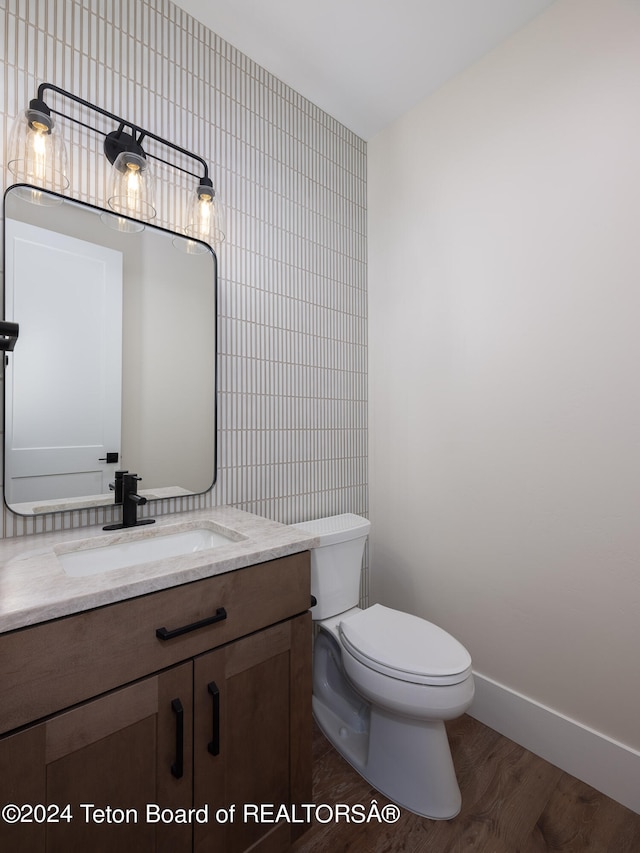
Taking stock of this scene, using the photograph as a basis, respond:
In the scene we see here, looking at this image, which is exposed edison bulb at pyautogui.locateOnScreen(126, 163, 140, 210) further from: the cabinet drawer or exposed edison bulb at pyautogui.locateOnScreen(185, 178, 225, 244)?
the cabinet drawer

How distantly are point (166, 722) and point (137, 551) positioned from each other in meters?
0.48

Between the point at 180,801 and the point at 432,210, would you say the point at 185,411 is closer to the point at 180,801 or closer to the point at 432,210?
the point at 180,801

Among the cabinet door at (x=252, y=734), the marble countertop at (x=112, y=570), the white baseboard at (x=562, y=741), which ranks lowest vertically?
the white baseboard at (x=562, y=741)

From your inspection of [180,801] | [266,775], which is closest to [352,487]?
[266,775]

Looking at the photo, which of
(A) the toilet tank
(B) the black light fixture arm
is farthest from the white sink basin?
(B) the black light fixture arm

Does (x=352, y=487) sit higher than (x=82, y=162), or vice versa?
(x=82, y=162)

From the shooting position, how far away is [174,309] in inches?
59.7

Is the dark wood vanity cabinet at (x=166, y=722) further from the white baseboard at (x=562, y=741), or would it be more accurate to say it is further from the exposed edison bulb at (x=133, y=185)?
the exposed edison bulb at (x=133, y=185)

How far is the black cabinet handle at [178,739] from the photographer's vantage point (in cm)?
92

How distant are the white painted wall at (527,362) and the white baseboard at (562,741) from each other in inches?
1.7

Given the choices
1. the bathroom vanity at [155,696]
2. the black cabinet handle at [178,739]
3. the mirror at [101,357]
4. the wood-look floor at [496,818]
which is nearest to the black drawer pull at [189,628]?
the bathroom vanity at [155,696]

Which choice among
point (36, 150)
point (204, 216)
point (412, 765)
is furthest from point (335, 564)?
point (36, 150)

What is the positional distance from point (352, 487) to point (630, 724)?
1328 millimetres

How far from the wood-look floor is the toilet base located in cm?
3
